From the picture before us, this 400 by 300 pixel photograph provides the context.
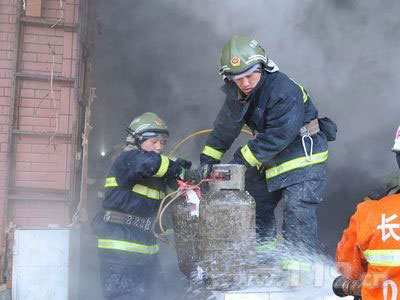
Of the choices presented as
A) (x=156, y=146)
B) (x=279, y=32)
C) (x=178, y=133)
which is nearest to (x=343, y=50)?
(x=279, y=32)

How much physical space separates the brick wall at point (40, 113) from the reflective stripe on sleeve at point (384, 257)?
396 cm

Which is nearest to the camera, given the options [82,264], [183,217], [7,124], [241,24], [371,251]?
[371,251]

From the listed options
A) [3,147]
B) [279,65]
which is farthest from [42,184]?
[279,65]

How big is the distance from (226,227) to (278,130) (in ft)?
2.57

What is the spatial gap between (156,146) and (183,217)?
729 mm

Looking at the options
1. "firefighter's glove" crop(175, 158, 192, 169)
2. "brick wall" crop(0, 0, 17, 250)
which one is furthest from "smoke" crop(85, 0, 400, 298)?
"firefighter's glove" crop(175, 158, 192, 169)

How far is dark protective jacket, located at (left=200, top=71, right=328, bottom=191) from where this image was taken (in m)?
4.06

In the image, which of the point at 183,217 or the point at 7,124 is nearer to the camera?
the point at 183,217

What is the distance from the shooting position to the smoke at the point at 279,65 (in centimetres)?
732

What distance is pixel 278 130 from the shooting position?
4035 mm

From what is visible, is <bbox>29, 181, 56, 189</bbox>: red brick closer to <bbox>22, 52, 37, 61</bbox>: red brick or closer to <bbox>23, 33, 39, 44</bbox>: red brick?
<bbox>22, 52, 37, 61</bbox>: red brick

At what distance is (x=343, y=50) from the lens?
7.50 m

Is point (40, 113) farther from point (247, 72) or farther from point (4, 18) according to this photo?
point (247, 72)

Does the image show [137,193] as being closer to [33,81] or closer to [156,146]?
[156,146]
